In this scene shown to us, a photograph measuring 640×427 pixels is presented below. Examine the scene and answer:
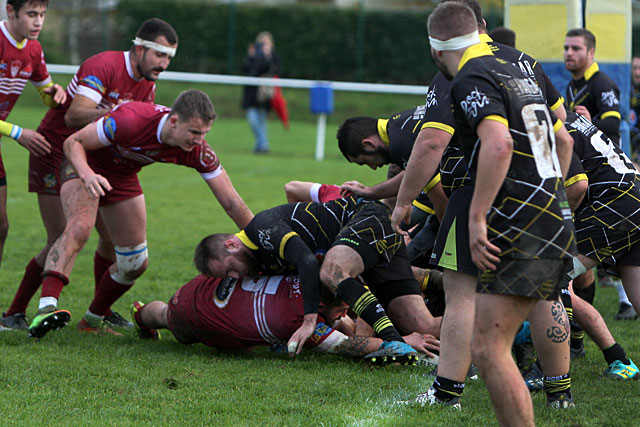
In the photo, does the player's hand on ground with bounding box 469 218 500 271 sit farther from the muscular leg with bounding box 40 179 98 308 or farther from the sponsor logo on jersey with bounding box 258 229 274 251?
the muscular leg with bounding box 40 179 98 308

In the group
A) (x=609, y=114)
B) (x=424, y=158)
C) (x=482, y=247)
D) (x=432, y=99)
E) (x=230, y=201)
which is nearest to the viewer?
(x=482, y=247)

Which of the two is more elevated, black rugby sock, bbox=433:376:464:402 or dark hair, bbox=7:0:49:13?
dark hair, bbox=7:0:49:13

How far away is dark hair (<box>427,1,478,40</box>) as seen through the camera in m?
3.21

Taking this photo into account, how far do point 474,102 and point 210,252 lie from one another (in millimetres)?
2319

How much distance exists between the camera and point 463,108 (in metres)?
3.07

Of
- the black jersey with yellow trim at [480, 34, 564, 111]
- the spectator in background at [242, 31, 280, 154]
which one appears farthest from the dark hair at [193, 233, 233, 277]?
the spectator in background at [242, 31, 280, 154]

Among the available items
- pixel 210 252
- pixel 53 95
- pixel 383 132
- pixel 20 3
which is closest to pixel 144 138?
pixel 210 252

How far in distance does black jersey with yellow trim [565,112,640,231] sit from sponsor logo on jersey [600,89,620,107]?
2247 millimetres

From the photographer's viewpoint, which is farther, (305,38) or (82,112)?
(305,38)

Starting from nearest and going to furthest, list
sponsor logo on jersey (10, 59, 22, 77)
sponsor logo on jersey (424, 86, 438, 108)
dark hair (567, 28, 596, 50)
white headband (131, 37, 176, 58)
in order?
sponsor logo on jersey (424, 86, 438, 108), white headband (131, 37, 176, 58), sponsor logo on jersey (10, 59, 22, 77), dark hair (567, 28, 596, 50)

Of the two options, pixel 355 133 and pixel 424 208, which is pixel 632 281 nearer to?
pixel 424 208

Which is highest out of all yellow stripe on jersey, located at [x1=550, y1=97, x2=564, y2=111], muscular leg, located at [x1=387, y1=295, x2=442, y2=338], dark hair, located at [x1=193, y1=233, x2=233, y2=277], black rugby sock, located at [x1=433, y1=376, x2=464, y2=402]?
yellow stripe on jersey, located at [x1=550, y1=97, x2=564, y2=111]

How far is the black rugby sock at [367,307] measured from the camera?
459 cm

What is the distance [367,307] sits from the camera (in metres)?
4.64
